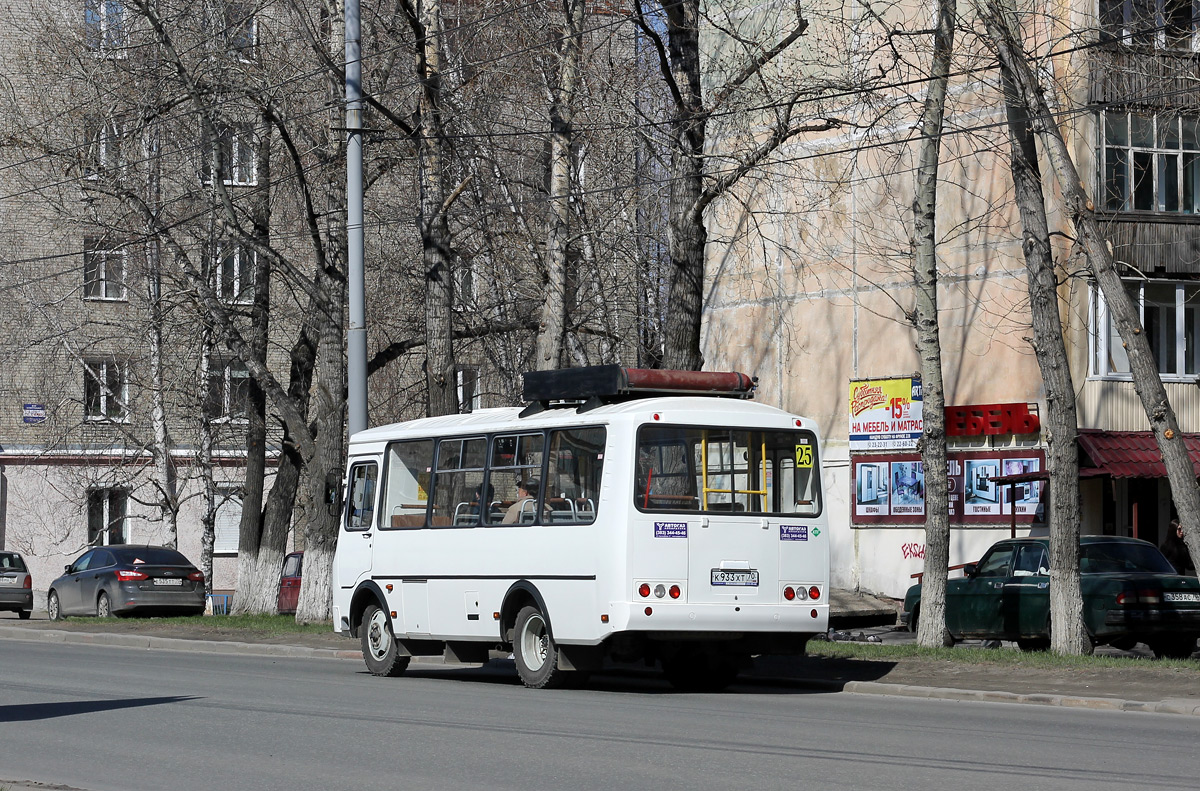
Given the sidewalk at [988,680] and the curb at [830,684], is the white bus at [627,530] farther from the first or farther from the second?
the sidewalk at [988,680]

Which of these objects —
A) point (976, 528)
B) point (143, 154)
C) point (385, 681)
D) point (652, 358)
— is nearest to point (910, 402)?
point (976, 528)

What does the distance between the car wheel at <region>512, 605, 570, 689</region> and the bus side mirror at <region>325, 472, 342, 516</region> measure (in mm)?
4099

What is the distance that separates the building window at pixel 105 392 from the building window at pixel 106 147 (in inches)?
443

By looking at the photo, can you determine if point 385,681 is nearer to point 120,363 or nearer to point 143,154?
point 143,154

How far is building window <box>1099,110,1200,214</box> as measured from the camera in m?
28.8

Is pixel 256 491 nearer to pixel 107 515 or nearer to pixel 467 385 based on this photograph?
pixel 467 385

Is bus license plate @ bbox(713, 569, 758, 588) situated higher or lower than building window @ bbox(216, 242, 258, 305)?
lower

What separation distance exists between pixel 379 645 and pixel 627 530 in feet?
15.1

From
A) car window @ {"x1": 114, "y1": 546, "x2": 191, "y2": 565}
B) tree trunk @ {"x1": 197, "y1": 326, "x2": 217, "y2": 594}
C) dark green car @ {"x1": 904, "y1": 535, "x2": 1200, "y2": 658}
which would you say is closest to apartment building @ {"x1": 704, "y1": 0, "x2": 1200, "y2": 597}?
dark green car @ {"x1": 904, "y1": 535, "x2": 1200, "y2": 658}

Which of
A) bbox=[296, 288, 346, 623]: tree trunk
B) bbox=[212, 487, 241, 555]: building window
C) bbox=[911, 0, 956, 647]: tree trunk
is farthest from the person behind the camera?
bbox=[212, 487, 241, 555]: building window

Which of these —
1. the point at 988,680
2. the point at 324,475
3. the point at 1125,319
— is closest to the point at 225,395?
the point at 324,475

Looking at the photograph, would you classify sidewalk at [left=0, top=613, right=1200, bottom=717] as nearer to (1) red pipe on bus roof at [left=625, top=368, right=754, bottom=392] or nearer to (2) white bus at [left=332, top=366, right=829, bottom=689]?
(2) white bus at [left=332, top=366, right=829, bottom=689]

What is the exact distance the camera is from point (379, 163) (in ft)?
92.6

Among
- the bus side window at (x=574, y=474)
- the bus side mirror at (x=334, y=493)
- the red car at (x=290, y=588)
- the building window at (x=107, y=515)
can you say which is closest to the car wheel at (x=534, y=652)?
the bus side window at (x=574, y=474)
